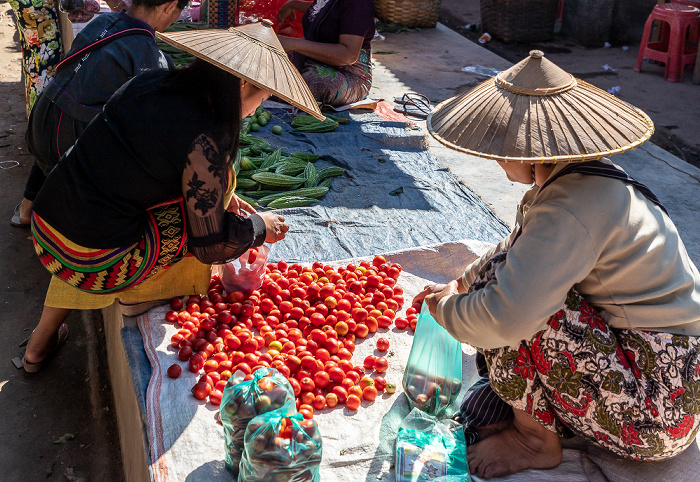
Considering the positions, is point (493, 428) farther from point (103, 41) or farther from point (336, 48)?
point (336, 48)

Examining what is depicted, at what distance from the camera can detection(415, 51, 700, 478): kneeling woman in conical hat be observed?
1.67m

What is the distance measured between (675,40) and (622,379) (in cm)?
693

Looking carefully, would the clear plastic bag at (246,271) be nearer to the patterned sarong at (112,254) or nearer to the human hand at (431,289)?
the patterned sarong at (112,254)

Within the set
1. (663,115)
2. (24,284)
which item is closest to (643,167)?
(663,115)

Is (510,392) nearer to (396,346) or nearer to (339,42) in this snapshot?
(396,346)

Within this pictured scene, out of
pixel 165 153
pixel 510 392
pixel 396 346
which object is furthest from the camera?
pixel 396 346

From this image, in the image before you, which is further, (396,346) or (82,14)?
(82,14)

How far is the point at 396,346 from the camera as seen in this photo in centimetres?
271

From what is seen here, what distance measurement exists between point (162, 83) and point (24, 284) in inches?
81.9

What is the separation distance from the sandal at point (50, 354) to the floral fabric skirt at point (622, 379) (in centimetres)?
229

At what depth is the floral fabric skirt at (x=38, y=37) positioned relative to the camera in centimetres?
458

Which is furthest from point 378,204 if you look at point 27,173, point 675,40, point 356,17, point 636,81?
point 675,40

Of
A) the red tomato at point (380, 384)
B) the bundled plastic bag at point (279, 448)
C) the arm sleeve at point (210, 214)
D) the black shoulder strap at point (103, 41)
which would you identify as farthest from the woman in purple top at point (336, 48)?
the bundled plastic bag at point (279, 448)

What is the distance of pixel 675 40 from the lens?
24.2 feet
